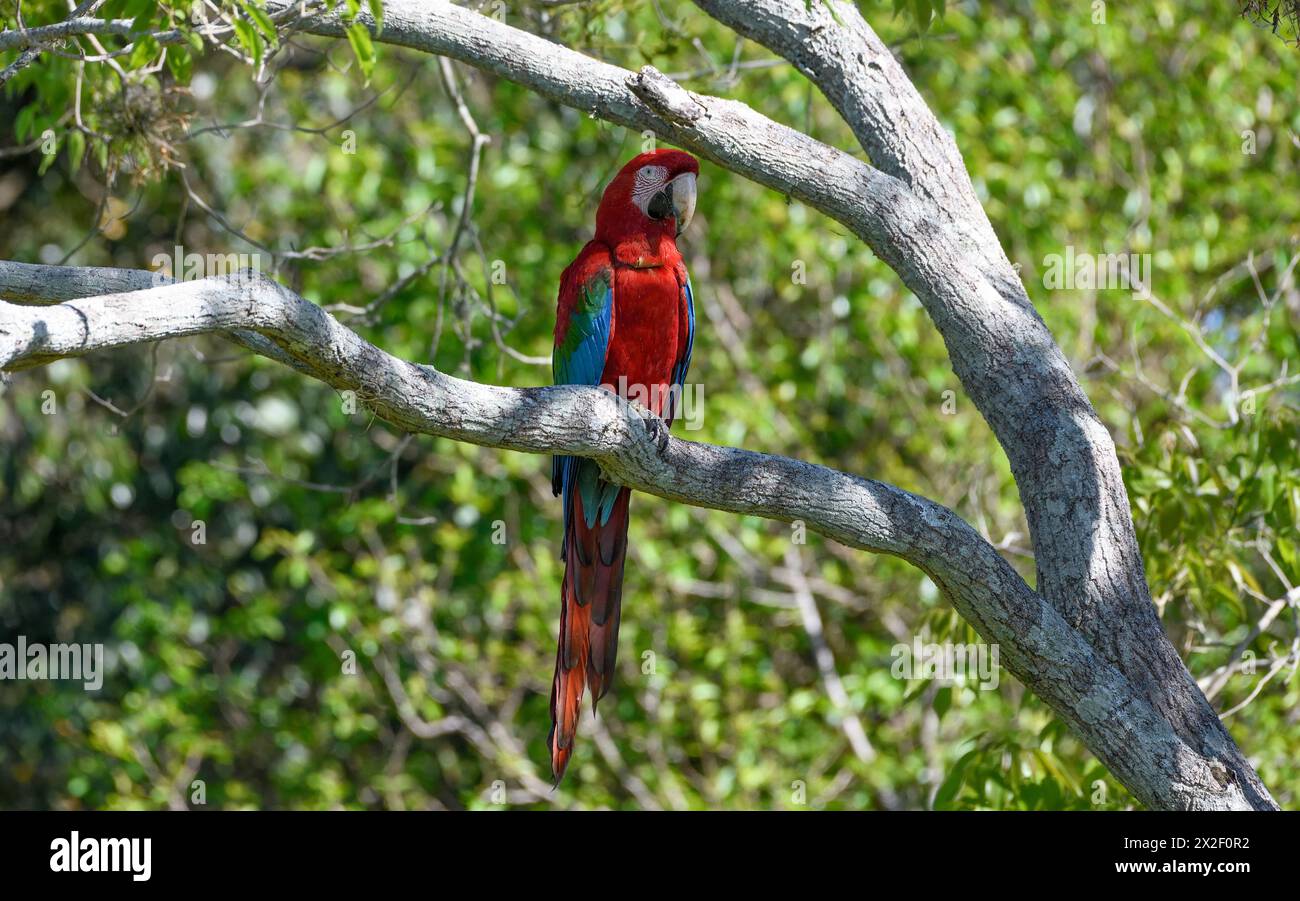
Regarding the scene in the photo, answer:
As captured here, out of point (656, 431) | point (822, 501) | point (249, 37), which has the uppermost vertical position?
point (249, 37)

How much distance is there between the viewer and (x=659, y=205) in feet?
11.5

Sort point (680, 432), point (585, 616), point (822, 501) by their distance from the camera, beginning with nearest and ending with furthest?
point (822, 501), point (585, 616), point (680, 432)

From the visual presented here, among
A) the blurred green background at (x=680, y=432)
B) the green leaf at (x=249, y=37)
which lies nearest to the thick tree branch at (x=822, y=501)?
the green leaf at (x=249, y=37)

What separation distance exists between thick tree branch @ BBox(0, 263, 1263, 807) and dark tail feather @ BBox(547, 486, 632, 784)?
64 cm

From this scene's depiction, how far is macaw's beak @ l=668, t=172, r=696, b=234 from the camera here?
3510 mm

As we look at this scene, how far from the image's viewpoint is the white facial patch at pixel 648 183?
350cm

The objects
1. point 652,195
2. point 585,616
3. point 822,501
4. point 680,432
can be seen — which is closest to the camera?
point 822,501

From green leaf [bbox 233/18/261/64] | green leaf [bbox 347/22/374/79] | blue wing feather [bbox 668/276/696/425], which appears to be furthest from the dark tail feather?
green leaf [bbox 233/18/261/64]

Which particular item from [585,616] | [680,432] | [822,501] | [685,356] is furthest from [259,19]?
[680,432]

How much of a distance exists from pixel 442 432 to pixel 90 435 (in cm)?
421

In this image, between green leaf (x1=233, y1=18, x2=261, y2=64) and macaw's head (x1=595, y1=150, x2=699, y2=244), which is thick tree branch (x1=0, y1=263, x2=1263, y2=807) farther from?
macaw's head (x1=595, y1=150, x2=699, y2=244)

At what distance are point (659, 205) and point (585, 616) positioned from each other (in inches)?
41.6

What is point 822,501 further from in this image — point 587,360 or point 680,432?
point 680,432

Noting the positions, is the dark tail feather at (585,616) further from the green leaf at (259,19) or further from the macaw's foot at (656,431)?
the green leaf at (259,19)
